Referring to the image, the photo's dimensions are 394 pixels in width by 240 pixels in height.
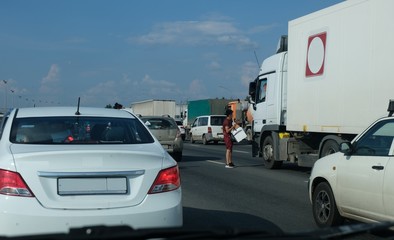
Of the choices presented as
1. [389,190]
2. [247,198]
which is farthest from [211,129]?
[389,190]

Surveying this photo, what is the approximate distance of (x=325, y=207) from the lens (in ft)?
22.7

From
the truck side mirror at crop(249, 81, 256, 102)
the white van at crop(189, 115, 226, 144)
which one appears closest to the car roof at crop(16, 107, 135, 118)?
the truck side mirror at crop(249, 81, 256, 102)

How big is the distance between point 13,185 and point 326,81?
8.72 meters

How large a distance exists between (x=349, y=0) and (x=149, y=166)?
7.78 metres

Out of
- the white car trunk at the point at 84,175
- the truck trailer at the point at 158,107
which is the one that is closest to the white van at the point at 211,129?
the truck trailer at the point at 158,107

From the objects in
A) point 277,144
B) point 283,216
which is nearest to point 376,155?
point 283,216

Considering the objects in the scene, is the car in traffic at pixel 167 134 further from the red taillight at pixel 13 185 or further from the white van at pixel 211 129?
the red taillight at pixel 13 185

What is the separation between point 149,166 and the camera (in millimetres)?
4539

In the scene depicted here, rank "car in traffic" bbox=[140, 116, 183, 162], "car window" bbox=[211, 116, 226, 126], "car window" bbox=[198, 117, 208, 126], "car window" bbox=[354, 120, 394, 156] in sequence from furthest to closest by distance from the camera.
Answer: "car window" bbox=[198, 117, 208, 126] → "car window" bbox=[211, 116, 226, 126] → "car in traffic" bbox=[140, 116, 183, 162] → "car window" bbox=[354, 120, 394, 156]

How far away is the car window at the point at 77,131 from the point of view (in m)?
4.98

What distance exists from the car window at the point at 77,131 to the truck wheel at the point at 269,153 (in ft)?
30.5

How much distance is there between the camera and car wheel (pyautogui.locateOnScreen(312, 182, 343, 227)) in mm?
6684

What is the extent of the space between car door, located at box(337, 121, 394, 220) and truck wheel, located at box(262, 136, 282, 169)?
7.86 meters

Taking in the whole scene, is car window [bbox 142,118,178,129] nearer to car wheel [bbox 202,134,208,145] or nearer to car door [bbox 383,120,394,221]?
car wheel [bbox 202,134,208,145]
